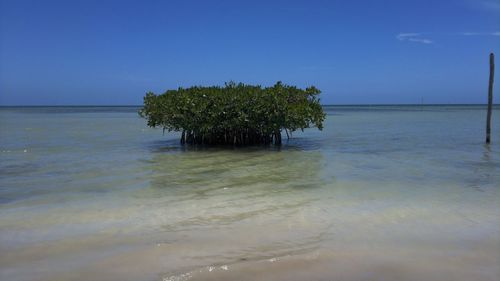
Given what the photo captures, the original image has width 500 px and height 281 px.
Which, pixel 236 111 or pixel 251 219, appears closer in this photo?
pixel 251 219

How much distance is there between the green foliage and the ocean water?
238 centimetres

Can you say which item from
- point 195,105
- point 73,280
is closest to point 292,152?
point 195,105

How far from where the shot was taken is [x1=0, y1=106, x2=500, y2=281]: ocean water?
388 centimetres

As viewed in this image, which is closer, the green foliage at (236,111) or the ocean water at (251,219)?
the ocean water at (251,219)

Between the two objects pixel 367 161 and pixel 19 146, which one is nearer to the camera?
pixel 367 161

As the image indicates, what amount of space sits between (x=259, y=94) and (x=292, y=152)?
1828 mm

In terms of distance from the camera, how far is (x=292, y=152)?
41.8 ft

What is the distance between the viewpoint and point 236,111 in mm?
12938

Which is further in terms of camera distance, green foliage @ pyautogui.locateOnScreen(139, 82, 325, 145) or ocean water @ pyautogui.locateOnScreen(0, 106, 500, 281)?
green foliage @ pyautogui.locateOnScreen(139, 82, 325, 145)

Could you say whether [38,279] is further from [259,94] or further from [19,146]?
[19,146]

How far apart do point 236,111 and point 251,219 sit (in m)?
7.63

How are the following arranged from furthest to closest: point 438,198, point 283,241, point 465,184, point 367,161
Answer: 1. point 367,161
2. point 465,184
3. point 438,198
4. point 283,241

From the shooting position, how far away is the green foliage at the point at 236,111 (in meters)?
13.0

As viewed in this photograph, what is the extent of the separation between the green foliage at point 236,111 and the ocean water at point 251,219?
2384mm
